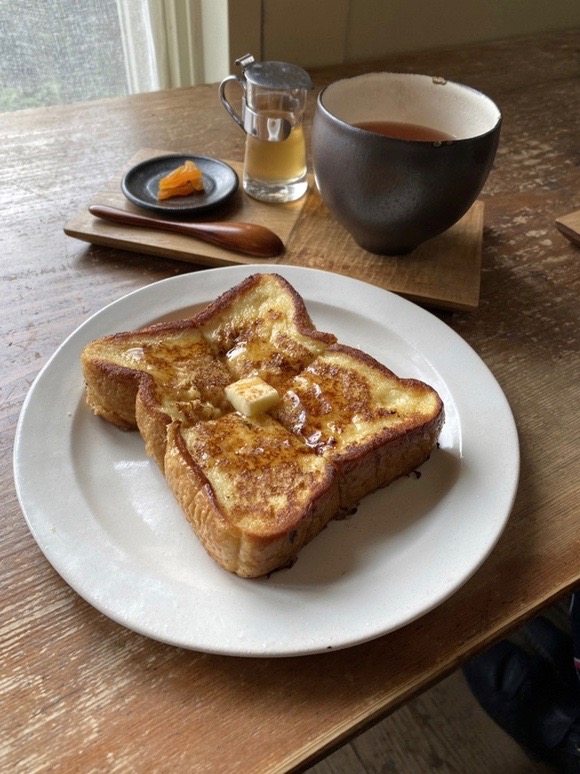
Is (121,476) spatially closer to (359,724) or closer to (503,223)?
(359,724)

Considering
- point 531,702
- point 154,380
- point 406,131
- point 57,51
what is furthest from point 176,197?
point 531,702

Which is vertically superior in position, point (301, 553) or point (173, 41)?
point (301, 553)

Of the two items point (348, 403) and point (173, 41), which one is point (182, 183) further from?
point (173, 41)

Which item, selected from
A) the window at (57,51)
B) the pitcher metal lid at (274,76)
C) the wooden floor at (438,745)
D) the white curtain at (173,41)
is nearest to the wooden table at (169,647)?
the pitcher metal lid at (274,76)

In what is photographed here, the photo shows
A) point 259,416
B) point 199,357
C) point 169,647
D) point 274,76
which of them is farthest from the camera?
point 274,76

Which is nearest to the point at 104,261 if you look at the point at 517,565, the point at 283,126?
the point at 283,126

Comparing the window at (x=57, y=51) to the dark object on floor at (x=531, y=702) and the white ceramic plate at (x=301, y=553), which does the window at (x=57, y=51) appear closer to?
the white ceramic plate at (x=301, y=553)
